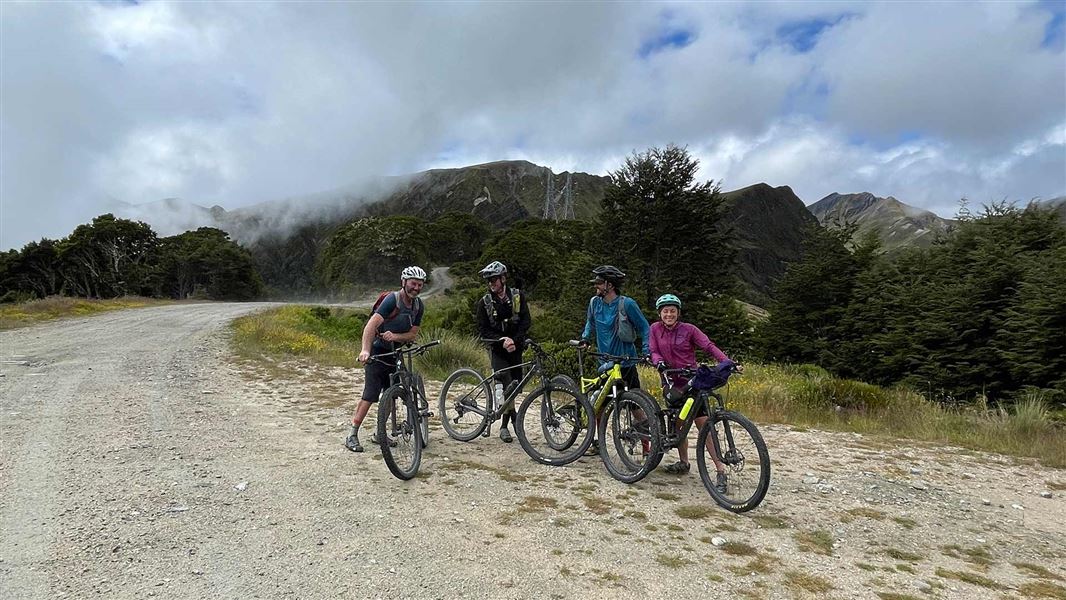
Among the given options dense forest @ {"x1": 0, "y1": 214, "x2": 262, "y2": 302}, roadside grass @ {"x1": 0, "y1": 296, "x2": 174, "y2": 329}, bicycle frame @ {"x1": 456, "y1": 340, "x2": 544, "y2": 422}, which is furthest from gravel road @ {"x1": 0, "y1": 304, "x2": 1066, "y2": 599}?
dense forest @ {"x1": 0, "y1": 214, "x2": 262, "y2": 302}

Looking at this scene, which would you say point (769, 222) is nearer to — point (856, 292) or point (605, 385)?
point (856, 292)

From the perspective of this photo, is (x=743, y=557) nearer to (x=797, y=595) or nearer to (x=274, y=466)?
(x=797, y=595)

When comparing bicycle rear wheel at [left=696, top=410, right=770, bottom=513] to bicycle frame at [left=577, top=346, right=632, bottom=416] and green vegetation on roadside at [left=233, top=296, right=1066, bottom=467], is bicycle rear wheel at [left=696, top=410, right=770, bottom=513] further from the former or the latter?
green vegetation on roadside at [left=233, top=296, right=1066, bottom=467]

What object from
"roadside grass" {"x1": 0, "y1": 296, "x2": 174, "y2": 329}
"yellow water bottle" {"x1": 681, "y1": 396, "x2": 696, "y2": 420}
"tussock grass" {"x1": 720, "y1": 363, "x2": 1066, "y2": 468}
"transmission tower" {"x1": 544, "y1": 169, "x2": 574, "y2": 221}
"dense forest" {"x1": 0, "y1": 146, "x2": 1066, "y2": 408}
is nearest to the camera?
"yellow water bottle" {"x1": 681, "y1": 396, "x2": 696, "y2": 420}

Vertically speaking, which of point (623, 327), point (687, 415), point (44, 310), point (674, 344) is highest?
point (623, 327)

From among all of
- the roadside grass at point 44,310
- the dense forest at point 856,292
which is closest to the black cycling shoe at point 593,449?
the dense forest at point 856,292

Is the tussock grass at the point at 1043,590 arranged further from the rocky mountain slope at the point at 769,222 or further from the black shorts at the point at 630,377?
the rocky mountain slope at the point at 769,222

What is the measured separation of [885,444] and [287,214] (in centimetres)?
15773

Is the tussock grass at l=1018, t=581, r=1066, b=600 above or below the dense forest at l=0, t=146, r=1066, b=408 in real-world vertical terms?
below

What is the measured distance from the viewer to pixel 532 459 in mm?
5598

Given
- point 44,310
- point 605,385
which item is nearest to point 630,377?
point 605,385

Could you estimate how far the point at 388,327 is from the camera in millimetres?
5508

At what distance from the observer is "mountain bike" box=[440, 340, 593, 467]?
5441mm

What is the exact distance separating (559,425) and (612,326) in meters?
1.15
